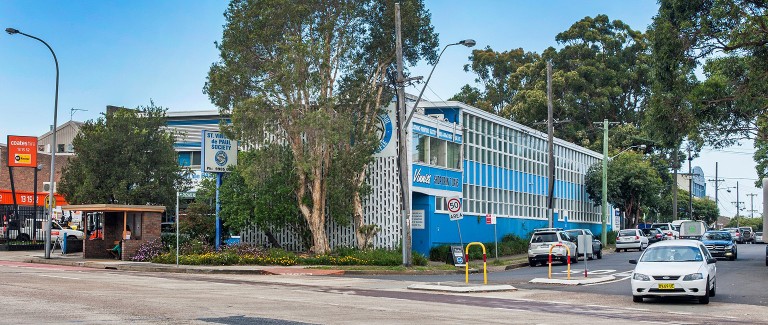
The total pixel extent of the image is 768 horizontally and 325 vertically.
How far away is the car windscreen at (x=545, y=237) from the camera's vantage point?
40031 millimetres

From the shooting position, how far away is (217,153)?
38.0m

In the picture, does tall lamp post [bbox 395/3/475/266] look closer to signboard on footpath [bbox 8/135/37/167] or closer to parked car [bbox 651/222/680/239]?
signboard on footpath [bbox 8/135/37/167]

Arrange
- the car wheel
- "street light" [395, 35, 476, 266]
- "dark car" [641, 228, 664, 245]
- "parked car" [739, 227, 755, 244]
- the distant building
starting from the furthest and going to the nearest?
the distant building, "parked car" [739, 227, 755, 244], "dark car" [641, 228, 664, 245], "street light" [395, 35, 476, 266], the car wheel

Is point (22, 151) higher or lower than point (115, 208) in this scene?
higher

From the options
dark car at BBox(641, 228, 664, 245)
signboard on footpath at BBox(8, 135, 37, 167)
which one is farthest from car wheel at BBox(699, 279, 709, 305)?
dark car at BBox(641, 228, 664, 245)

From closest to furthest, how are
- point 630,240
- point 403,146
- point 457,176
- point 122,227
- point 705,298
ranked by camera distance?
1. point 705,298
2. point 403,146
3. point 122,227
4. point 457,176
5. point 630,240

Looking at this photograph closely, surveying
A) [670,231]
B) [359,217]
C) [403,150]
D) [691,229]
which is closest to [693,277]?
[403,150]

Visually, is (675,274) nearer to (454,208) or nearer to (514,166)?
(454,208)

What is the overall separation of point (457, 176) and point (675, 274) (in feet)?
81.7

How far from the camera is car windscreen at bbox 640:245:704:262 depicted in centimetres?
2183

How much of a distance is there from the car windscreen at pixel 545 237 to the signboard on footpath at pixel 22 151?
26.3 m

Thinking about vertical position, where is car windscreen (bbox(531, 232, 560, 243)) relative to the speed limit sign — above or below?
below

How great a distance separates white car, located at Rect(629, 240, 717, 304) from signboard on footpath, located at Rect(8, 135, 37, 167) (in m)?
35.3

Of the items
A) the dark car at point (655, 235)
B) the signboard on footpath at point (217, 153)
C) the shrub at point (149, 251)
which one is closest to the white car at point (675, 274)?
the signboard on footpath at point (217, 153)
